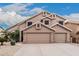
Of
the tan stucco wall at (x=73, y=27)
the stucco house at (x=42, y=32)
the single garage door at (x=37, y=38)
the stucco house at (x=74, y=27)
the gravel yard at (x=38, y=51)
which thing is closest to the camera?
the gravel yard at (x=38, y=51)

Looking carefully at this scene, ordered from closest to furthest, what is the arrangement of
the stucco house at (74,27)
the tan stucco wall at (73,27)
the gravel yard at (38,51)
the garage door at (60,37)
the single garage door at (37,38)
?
the gravel yard at (38,51) → the single garage door at (37,38) → the garage door at (60,37) → the stucco house at (74,27) → the tan stucco wall at (73,27)

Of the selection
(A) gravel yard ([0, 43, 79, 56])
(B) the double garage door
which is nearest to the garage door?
(B) the double garage door

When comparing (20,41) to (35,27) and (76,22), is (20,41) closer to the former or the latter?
(35,27)

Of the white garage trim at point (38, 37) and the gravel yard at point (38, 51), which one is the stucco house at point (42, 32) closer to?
the white garage trim at point (38, 37)

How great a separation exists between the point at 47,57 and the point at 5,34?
13.3m

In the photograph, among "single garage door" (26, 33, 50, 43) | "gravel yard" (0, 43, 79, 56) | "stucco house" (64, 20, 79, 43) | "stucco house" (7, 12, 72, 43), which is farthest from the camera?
"stucco house" (64, 20, 79, 43)

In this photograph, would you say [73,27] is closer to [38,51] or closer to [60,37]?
[60,37]

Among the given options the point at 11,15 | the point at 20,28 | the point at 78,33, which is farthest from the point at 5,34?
the point at 78,33

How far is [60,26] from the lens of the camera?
37219mm

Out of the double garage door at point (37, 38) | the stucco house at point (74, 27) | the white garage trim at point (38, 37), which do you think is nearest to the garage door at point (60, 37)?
the double garage door at point (37, 38)

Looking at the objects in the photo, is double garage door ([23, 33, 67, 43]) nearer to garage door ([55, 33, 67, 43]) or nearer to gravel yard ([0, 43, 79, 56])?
garage door ([55, 33, 67, 43])

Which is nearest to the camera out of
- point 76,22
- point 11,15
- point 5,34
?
point 5,34

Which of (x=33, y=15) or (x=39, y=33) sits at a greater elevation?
(x=33, y=15)

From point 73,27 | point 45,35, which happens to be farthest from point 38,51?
point 73,27
